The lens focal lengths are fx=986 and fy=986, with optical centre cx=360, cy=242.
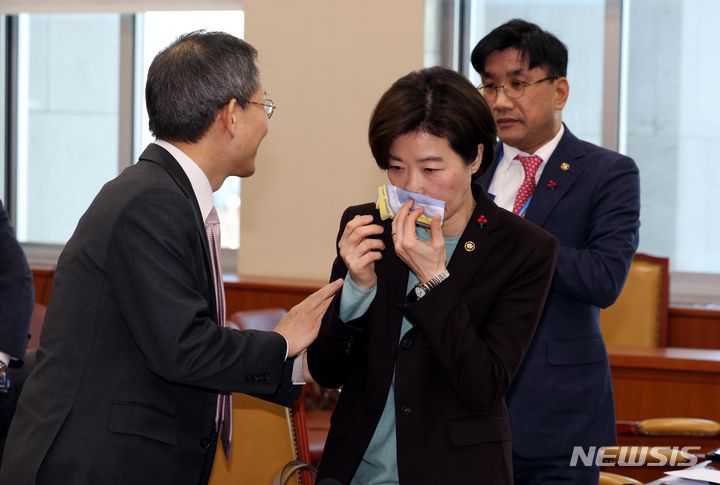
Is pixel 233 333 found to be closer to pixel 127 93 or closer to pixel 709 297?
pixel 709 297

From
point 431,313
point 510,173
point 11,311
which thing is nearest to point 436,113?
point 431,313

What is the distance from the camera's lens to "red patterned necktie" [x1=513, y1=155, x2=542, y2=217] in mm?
2785

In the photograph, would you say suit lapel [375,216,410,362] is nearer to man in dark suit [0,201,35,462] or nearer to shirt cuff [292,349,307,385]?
shirt cuff [292,349,307,385]

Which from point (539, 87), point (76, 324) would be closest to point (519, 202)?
point (539, 87)

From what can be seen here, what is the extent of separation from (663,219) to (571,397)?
297 cm

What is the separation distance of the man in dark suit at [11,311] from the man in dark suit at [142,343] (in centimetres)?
126

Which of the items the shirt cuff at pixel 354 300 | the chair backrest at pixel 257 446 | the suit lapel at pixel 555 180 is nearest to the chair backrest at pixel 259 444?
the chair backrest at pixel 257 446

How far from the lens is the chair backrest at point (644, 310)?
4438mm

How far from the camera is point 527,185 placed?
279 cm

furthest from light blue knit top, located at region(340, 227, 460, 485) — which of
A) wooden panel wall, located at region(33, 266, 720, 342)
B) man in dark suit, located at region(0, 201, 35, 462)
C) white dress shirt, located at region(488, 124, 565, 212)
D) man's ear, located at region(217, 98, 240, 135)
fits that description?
wooden panel wall, located at region(33, 266, 720, 342)

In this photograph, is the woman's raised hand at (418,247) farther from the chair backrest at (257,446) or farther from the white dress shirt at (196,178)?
the chair backrest at (257,446)

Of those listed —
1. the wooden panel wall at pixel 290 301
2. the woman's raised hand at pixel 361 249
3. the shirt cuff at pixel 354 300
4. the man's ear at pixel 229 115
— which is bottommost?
the wooden panel wall at pixel 290 301

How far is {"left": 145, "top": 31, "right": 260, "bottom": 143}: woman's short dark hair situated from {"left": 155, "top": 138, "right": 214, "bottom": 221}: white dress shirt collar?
27mm

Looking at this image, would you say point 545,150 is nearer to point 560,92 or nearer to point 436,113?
point 560,92
